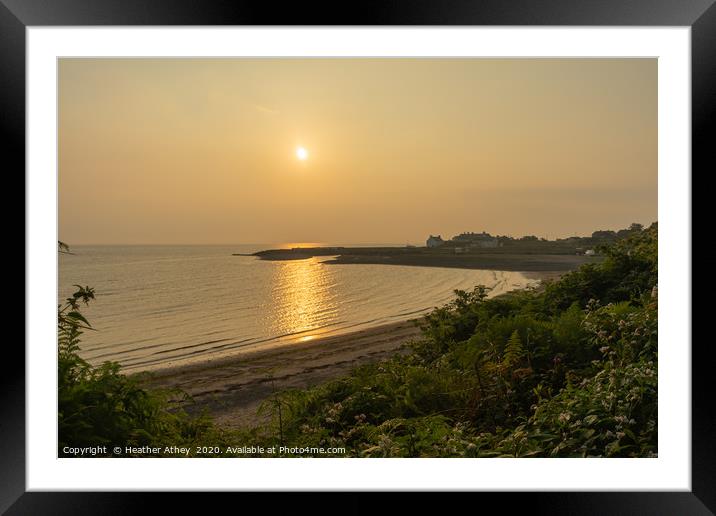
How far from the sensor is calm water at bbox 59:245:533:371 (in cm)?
420

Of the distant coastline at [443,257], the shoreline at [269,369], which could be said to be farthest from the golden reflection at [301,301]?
the distant coastline at [443,257]

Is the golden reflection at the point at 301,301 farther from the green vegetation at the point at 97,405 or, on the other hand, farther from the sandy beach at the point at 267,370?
the green vegetation at the point at 97,405

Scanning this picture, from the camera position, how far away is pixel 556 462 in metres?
2.23

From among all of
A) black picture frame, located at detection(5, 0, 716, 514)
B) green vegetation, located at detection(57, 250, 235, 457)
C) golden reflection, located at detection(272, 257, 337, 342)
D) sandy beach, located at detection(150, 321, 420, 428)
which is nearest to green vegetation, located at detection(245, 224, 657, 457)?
black picture frame, located at detection(5, 0, 716, 514)

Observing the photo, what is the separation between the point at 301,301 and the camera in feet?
15.4

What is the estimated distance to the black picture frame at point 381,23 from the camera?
1.99 meters

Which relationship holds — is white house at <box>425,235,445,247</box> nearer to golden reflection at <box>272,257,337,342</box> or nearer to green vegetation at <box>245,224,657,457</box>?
green vegetation at <box>245,224,657,457</box>

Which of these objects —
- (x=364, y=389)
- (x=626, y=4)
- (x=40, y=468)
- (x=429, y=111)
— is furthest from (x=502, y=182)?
(x=40, y=468)

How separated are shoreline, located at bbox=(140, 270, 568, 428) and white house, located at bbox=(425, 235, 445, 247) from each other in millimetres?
653

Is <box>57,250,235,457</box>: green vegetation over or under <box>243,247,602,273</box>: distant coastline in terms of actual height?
under

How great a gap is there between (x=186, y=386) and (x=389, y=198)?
2.32 meters

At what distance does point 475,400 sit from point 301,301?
241 centimetres

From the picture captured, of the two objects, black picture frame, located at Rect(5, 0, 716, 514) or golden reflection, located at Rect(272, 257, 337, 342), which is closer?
black picture frame, located at Rect(5, 0, 716, 514)

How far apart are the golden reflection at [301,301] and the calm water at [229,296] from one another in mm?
10
